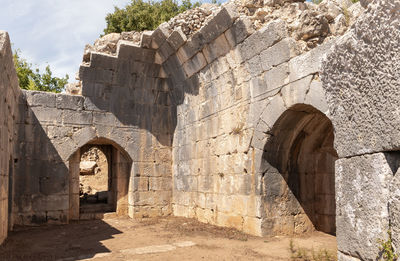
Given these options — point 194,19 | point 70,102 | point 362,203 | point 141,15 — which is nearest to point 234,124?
point 194,19

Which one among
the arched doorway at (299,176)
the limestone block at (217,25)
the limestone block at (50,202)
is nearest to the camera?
the arched doorway at (299,176)

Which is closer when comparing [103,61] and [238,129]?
[238,129]

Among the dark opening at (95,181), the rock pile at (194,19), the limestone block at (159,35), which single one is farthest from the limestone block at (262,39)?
the dark opening at (95,181)

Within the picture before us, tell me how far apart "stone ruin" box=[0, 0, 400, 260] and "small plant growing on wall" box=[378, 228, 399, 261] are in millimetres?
35

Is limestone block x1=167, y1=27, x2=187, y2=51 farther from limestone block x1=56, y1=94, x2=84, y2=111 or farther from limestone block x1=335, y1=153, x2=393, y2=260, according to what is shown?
limestone block x1=335, y1=153, x2=393, y2=260

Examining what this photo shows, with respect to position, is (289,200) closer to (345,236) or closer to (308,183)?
(308,183)

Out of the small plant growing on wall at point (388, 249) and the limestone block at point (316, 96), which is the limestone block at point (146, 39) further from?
the small plant growing on wall at point (388, 249)

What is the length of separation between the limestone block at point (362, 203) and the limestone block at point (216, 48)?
237 inches

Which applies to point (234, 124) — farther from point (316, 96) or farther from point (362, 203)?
Result: point (362, 203)

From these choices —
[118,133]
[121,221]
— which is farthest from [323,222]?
[118,133]

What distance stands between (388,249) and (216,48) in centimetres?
682

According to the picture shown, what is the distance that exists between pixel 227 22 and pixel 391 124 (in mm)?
6203

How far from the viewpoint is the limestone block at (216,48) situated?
25.4 feet

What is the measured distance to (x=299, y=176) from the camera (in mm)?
7219
